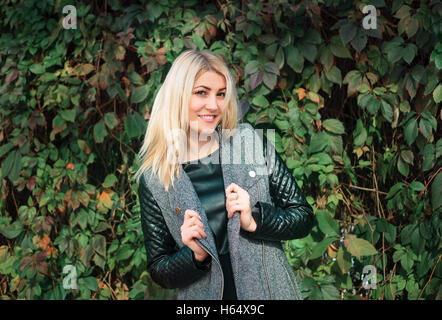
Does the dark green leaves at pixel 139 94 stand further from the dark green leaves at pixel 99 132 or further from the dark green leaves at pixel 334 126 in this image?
the dark green leaves at pixel 334 126

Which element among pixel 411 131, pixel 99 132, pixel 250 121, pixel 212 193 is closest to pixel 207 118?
pixel 212 193

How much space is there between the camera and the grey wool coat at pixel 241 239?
47.3 inches

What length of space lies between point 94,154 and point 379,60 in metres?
1.32

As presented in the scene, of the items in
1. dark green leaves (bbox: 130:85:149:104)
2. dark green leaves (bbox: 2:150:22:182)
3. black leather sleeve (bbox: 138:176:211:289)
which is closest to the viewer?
black leather sleeve (bbox: 138:176:211:289)

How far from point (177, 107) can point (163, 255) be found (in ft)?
1.46

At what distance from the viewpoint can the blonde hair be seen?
129cm

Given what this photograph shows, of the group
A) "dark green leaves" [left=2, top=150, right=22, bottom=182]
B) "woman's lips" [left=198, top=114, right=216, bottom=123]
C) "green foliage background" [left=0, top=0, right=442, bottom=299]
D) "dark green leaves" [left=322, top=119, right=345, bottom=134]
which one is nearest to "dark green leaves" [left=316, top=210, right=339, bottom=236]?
"green foliage background" [left=0, top=0, right=442, bottom=299]

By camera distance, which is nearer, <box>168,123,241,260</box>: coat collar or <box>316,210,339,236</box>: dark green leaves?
<box>168,123,241,260</box>: coat collar

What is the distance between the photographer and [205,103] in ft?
4.25

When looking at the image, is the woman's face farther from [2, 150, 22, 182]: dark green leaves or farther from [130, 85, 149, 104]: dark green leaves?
[2, 150, 22, 182]: dark green leaves

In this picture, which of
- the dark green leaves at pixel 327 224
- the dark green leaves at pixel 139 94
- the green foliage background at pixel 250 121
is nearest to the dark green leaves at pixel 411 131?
the green foliage background at pixel 250 121

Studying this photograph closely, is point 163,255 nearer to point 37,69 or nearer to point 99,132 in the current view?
point 99,132

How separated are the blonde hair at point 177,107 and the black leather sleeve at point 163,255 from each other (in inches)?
3.6
